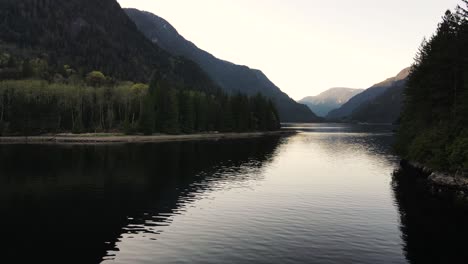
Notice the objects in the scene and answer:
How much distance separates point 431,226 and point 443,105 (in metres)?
47.0

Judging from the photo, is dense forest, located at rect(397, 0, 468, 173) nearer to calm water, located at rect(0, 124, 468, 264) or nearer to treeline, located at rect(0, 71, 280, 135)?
calm water, located at rect(0, 124, 468, 264)

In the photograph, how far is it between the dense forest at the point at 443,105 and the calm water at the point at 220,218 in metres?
7.72

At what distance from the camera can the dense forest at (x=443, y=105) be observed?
6384 cm

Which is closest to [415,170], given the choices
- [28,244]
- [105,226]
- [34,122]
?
[105,226]

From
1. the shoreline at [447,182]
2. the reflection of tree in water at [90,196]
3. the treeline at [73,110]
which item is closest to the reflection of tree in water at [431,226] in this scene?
the shoreline at [447,182]

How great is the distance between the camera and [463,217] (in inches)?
1866

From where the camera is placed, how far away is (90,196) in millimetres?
56688

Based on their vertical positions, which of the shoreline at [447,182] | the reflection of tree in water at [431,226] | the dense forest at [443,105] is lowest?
the reflection of tree in water at [431,226]

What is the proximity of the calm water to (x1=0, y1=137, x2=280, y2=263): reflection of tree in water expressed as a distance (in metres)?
0.15

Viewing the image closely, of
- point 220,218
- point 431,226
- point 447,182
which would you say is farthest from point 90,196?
point 447,182

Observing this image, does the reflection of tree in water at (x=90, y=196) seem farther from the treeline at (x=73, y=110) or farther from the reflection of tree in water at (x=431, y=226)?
the treeline at (x=73, y=110)

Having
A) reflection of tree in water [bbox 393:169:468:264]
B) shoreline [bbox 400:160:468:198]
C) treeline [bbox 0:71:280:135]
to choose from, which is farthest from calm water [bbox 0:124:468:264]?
treeline [bbox 0:71:280:135]

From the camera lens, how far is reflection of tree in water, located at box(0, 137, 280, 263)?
3594cm

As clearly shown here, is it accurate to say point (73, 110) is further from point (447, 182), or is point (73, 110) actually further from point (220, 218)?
point (447, 182)
